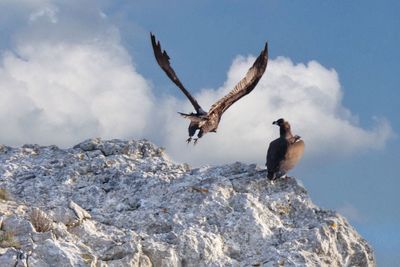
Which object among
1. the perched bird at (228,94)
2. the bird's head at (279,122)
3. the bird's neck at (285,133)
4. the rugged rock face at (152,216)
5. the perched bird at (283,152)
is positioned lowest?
the rugged rock face at (152,216)

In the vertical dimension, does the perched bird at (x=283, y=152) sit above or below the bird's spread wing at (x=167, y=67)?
below

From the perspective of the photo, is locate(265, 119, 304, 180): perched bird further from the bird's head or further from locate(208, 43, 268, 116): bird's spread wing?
locate(208, 43, 268, 116): bird's spread wing

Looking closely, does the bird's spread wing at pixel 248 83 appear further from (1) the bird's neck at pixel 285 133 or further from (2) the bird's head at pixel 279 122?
(1) the bird's neck at pixel 285 133

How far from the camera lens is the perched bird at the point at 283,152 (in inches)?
772

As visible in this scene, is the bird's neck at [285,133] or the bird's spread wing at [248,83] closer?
the bird's neck at [285,133]

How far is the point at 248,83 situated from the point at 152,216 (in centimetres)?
632

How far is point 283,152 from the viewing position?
20656mm

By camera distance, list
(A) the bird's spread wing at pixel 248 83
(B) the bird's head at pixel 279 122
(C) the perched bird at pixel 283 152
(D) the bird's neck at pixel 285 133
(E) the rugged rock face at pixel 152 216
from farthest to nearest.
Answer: (A) the bird's spread wing at pixel 248 83, (D) the bird's neck at pixel 285 133, (B) the bird's head at pixel 279 122, (C) the perched bird at pixel 283 152, (E) the rugged rock face at pixel 152 216

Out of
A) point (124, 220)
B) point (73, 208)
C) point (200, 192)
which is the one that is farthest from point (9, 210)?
point (200, 192)

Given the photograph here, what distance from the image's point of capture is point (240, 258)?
16922mm

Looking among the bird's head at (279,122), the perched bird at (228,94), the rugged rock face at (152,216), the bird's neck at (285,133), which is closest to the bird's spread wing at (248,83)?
the perched bird at (228,94)

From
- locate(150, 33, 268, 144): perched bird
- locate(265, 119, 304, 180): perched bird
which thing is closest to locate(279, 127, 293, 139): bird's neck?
locate(265, 119, 304, 180): perched bird

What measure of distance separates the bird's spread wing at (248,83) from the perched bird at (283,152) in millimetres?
1516

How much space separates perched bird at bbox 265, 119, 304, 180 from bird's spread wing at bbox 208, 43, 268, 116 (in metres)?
1.52
